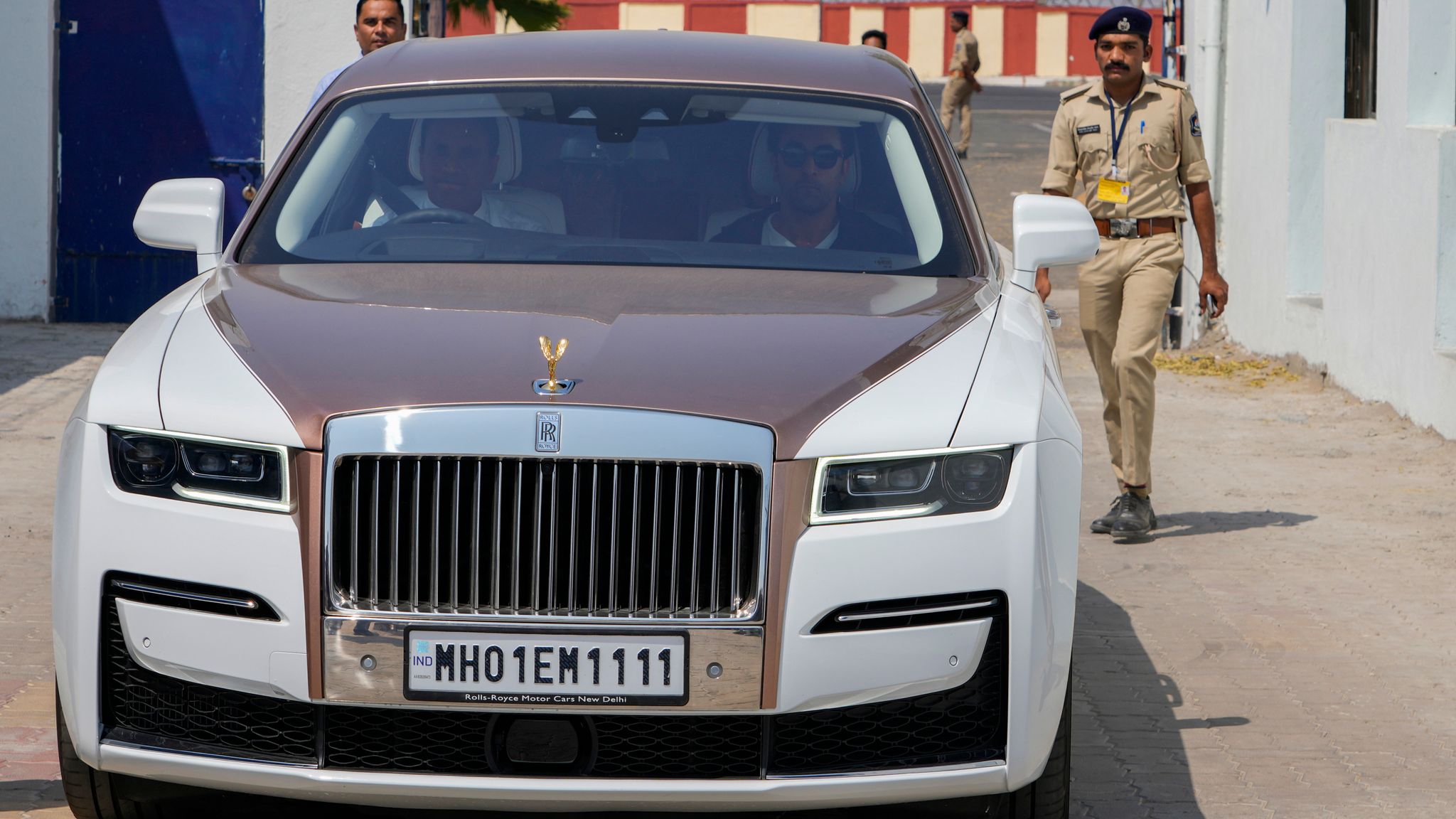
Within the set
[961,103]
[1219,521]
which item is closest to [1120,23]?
[1219,521]

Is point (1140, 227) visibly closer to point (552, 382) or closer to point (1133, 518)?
point (1133, 518)

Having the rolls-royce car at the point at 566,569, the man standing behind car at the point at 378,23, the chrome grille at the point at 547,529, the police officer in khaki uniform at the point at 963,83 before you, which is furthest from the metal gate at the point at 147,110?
the police officer in khaki uniform at the point at 963,83

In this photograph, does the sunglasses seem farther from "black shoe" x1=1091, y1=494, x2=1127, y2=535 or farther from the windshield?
Result: "black shoe" x1=1091, y1=494, x2=1127, y2=535

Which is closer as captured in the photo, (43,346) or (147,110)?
(43,346)

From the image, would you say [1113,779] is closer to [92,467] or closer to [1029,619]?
[1029,619]

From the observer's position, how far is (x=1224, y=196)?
13922mm

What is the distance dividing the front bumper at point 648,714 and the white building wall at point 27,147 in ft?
32.7

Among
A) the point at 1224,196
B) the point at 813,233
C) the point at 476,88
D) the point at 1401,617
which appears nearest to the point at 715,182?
the point at 813,233

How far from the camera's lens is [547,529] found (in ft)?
11.0

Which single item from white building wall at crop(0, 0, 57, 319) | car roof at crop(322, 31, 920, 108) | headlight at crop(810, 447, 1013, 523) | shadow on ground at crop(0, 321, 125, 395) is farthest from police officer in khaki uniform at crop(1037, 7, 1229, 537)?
white building wall at crop(0, 0, 57, 319)

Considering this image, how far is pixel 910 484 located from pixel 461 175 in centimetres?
178

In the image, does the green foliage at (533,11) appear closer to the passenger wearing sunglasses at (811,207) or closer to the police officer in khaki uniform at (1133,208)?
the police officer in khaki uniform at (1133,208)

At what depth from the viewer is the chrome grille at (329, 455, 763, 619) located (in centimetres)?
335

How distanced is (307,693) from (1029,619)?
1.28 m
